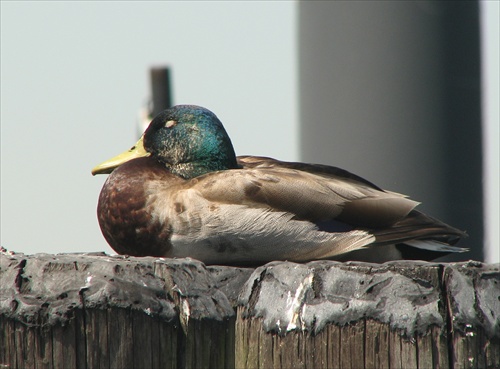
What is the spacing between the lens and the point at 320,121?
4531mm

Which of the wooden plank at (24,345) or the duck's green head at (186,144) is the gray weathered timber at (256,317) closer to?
the wooden plank at (24,345)

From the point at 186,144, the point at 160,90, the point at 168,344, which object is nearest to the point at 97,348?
the point at 168,344

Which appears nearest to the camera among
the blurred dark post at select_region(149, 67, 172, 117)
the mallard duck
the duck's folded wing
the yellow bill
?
the mallard duck

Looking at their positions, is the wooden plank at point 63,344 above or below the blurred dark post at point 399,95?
below

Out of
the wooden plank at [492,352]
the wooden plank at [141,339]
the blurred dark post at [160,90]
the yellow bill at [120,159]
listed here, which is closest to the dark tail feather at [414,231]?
the yellow bill at [120,159]

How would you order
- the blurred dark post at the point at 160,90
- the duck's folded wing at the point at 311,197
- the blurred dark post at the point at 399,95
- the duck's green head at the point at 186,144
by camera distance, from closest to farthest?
the blurred dark post at the point at 399,95
the duck's folded wing at the point at 311,197
the duck's green head at the point at 186,144
the blurred dark post at the point at 160,90

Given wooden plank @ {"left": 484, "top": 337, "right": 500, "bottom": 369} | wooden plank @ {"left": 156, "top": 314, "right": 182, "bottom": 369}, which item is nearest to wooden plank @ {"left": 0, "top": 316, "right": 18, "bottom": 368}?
wooden plank @ {"left": 156, "top": 314, "right": 182, "bottom": 369}

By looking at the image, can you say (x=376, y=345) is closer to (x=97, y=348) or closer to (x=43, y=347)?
(x=97, y=348)

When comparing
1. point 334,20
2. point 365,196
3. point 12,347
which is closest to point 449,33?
point 334,20

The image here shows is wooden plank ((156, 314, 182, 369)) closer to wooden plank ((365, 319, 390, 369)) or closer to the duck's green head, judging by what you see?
wooden plank ((365, 319, 390, 369))

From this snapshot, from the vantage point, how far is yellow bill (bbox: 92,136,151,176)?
5.30 meters

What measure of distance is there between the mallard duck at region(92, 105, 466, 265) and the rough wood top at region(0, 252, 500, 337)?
175 cm

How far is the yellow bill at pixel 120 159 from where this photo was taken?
5301 millimetres

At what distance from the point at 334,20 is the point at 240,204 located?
882 mm
